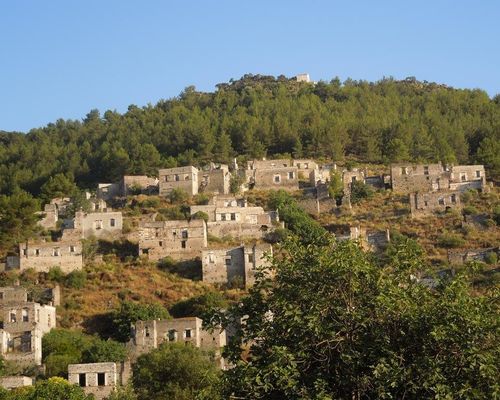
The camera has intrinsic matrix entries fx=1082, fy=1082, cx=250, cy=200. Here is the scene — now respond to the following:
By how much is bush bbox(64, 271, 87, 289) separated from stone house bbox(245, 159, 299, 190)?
19.7 meters

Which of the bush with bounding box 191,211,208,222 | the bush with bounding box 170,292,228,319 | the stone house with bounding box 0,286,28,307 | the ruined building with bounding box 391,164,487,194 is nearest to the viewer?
the bush with bounding box 170,292,228,319

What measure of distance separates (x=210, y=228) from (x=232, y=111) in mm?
40615

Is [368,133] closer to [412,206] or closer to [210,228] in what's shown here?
[412,206]

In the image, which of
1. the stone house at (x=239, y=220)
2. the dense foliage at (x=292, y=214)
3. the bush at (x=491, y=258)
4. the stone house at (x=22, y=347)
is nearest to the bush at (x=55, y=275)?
the stone house at (x=22, y=347)

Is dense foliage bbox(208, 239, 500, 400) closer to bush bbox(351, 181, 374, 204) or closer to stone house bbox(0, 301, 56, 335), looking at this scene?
stone house bbox(0, 301, 56, 335)

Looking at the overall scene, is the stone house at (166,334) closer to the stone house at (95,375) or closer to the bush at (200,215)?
the stone house at (95,375)

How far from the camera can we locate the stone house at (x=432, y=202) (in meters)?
67.1

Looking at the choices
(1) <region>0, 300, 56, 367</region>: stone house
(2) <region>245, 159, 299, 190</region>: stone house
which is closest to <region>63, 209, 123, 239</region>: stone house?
(1) <region>0, 300, 56, 367</region>: stone house

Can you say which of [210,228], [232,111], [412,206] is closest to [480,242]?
[412,206]

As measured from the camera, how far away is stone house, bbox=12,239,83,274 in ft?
196

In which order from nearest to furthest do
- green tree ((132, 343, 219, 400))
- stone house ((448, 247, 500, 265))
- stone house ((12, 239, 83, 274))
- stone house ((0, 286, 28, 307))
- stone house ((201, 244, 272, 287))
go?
green tree ((132, 343, 219, 400))
stone house ((0, 286, 28, 307))
stone house ((201, 244, 272, 287))
stone house ((448, 247, 500, 265))
stone house ((12, 239, 83, 274))

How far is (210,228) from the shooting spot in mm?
64438

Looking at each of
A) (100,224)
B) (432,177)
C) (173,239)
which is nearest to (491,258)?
(432,177)

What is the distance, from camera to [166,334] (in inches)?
1930
